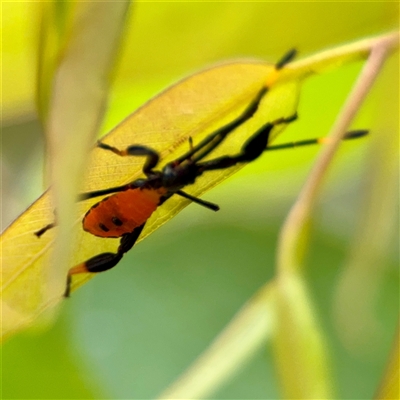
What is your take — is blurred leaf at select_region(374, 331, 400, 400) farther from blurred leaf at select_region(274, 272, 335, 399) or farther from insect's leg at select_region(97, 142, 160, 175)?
insect's leg at select_region(97, 142, 160, 175)

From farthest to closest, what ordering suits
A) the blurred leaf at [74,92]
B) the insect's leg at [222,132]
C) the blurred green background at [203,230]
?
the blurred green background at [203,230] → the insect's leg at [222,132] → the blurred leaf at [74,92]

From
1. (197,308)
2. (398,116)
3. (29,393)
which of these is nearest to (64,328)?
(29,393)

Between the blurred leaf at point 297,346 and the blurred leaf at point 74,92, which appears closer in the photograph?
the blurred leaf at point 74,92

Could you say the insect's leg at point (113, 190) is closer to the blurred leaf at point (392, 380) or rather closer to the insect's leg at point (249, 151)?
the insect's leg at point (249, 151)

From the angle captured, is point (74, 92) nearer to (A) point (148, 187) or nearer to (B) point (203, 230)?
(A) point (148, 187)

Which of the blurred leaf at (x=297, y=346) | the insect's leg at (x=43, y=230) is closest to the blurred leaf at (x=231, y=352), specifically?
the blurred leaf at (x=297, y=346)

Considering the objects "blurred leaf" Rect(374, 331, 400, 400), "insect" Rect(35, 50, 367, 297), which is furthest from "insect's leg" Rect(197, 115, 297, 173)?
"blurred leaf" Rect(374, 331, 400, 400)

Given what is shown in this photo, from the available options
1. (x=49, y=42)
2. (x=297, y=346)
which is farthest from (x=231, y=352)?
(x=49, y=42)
